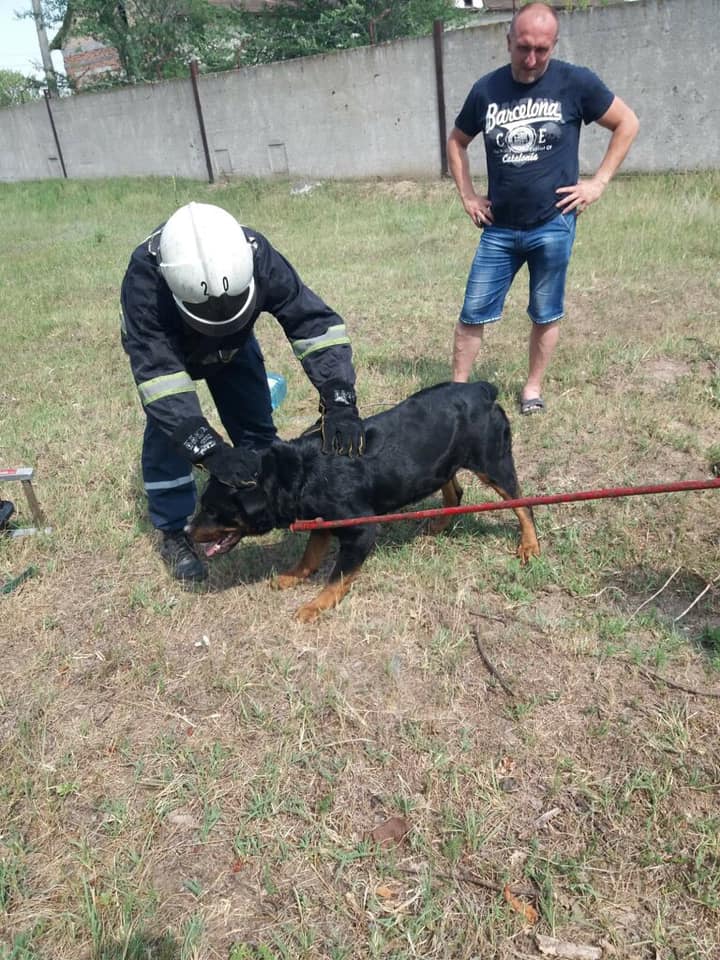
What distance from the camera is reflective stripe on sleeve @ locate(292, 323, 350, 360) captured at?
9.85 feet

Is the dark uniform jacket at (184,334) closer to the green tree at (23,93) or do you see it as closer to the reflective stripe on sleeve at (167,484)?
the reflective stripe on sleeve at (167,484)

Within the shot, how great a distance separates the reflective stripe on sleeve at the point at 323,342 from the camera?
3002mm

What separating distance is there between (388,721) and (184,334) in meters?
1.71

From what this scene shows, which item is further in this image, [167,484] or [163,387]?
[167,484]

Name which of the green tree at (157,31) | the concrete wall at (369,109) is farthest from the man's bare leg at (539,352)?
the green tree at (157,31)

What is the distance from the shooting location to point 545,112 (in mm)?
3785

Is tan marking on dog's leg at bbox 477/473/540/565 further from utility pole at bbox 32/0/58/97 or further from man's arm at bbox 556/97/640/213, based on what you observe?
utility pole at bbox 32/0/58/97

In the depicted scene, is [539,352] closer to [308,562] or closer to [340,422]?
[340,422]

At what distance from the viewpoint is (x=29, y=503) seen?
3525 mm

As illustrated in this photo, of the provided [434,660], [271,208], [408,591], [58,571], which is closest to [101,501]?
[58,571]

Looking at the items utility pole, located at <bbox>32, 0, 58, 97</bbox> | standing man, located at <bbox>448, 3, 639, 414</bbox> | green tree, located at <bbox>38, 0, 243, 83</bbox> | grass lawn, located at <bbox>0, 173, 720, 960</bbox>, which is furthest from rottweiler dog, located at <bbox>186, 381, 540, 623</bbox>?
utility pole, located at <bbox>32, 0, 58, 97</bbox>

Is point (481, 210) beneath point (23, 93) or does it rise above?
beneath

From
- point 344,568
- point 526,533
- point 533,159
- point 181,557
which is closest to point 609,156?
point 533,159

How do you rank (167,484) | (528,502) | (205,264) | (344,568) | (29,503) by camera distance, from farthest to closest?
(29,503)
(167,484)
(344,568)
(205,264)
(528,502)
